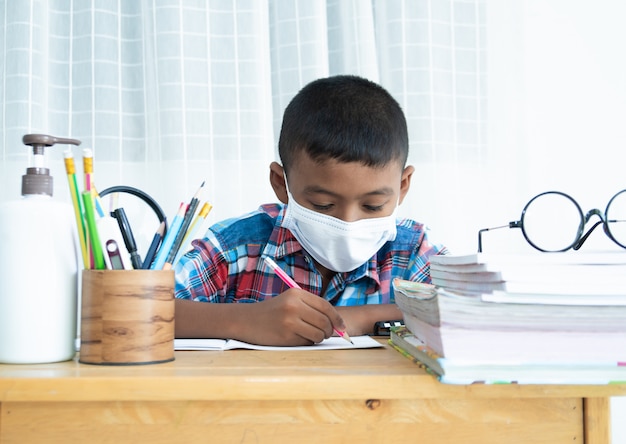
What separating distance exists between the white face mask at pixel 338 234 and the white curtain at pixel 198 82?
500 mm

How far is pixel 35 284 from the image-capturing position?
22.7 inches

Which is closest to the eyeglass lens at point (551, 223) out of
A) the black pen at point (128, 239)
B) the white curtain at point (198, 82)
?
the white curtain at point (198, 82)

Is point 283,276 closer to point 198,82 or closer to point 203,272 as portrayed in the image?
point 203,272

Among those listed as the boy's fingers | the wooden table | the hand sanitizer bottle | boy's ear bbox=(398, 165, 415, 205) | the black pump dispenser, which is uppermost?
boy's ear bbox=(398, 165, 415, 205)

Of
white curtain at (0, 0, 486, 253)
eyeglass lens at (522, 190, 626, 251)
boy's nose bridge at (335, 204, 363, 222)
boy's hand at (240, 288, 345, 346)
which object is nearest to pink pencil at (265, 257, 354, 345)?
boy's hand at (240, 288, 345, 346)

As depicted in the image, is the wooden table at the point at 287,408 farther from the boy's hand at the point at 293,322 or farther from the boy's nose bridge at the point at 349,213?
the boy's nose bridge at the point at 349,213

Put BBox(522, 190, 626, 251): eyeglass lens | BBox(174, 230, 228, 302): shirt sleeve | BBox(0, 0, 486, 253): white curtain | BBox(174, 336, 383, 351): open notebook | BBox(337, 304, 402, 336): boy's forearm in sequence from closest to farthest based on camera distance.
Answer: BBox(174, 336, 383, 351): open notebook → BBox(337, 304, 402, 336): boy's forearm → BBox(174, 230, 228, 302): shirt sleeve → BBox(0, 0, 486, 253): white curtain → BBox(522, 190, 626, 251): eyeglass lens

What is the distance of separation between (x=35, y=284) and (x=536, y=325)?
0.40 meters

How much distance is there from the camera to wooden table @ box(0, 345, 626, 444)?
0.48 meters

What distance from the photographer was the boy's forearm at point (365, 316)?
97 cm

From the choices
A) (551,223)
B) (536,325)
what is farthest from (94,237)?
(551,223)

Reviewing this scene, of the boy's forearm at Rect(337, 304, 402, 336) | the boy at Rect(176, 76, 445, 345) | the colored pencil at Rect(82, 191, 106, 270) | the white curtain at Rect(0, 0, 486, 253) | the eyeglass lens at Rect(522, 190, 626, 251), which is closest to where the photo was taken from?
the colored pencil at Rect(82, 191, 106, 270)

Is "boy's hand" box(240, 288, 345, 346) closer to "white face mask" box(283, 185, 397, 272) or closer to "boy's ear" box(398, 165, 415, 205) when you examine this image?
"white face mask" box(283, 185, 397, 272)

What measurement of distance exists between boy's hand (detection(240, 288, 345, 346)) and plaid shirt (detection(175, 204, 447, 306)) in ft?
1.38
